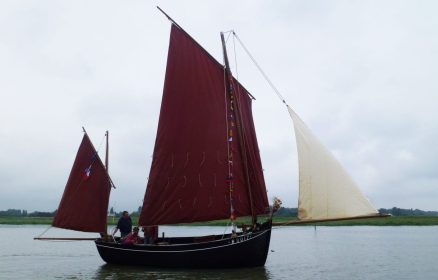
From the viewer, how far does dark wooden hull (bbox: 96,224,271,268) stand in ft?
84.2

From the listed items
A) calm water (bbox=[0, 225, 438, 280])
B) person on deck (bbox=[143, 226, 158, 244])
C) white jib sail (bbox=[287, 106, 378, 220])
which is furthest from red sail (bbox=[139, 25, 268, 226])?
white jib sail (bbox=[287, 106, 378, 220])

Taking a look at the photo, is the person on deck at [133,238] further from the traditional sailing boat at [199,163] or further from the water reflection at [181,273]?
the water reflection at [181,273]

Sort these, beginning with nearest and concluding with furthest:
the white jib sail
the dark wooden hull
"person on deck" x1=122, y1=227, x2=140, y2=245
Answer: the white jib sail
the dark wooden hull
"person on deck" x1=122, y1=227, x2=140, y2=245

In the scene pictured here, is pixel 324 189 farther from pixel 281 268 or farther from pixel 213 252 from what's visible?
pixel 281 268

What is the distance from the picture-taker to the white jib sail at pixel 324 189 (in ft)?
75.6

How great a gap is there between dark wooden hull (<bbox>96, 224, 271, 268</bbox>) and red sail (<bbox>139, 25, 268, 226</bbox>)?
1464mm

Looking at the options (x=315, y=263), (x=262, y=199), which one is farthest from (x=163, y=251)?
(x=315, y=263)

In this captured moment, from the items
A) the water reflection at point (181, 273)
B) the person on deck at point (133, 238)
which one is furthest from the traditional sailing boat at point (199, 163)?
the person on deck at point (133, 238)

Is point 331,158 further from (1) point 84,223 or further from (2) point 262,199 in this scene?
(1) point 84,223

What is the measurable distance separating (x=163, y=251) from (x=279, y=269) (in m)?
6.65

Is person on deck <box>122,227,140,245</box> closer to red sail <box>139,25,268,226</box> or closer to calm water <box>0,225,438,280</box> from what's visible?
calm water <box>0,225,438,280</box>

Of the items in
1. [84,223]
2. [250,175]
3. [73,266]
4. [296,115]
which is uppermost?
[296,115]

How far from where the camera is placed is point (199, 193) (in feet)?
88.6

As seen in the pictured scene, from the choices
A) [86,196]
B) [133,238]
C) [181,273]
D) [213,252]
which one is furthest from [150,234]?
[86,196]
